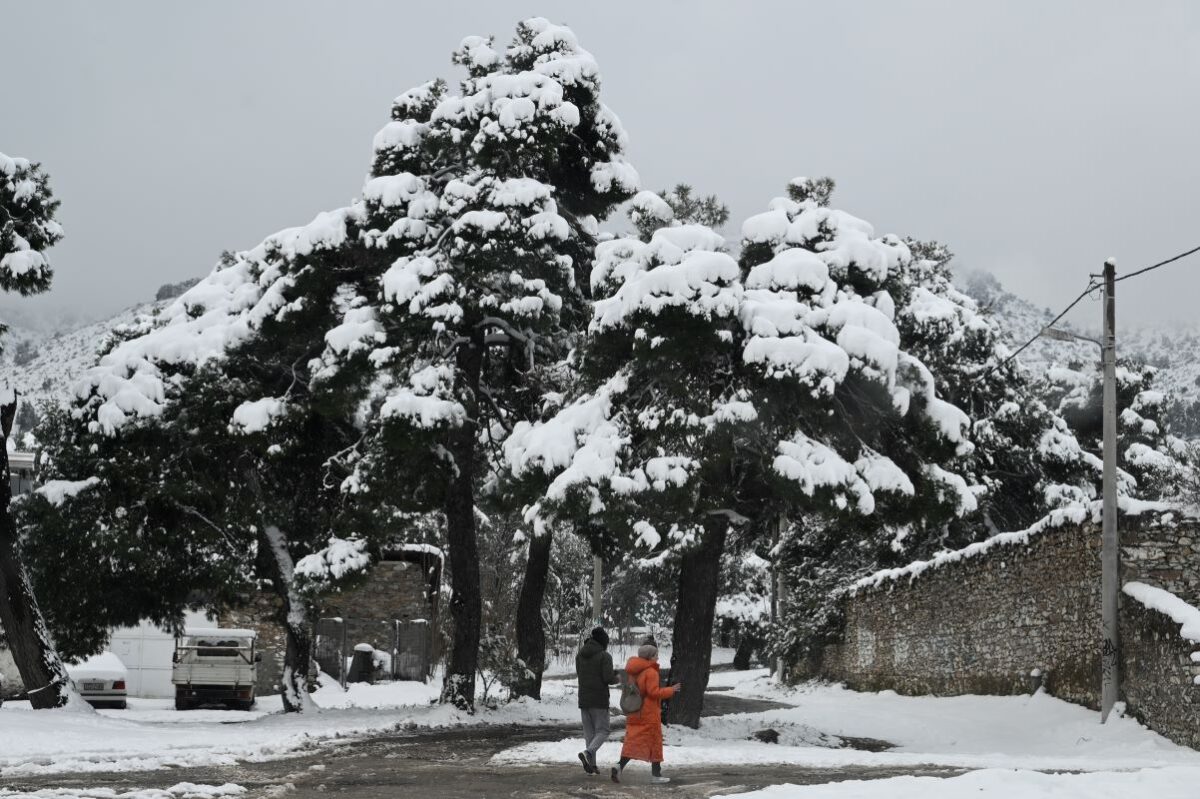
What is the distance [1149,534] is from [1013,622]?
153 inches

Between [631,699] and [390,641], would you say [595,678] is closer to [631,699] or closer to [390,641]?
[631,699]

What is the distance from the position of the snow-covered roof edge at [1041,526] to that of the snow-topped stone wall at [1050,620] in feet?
0.10

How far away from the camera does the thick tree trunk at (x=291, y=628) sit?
72.3ft

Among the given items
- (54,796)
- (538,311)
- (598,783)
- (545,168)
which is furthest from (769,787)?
(545,168)

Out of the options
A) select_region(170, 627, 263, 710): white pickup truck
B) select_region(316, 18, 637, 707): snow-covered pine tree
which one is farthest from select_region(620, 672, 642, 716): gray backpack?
select_region(170, 627, 263, 710): white pickup truck

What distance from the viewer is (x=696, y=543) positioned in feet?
54.3

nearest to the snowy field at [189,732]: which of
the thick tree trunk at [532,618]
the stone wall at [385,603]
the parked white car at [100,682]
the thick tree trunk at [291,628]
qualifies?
the parked white car at [100,682]

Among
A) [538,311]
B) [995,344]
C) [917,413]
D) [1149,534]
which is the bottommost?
[1149,534]

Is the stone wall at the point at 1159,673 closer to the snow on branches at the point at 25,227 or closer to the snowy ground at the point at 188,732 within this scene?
the snowy ground at the point at 188,732

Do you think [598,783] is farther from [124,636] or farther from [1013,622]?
[124,636]

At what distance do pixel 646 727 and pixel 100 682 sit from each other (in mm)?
17941

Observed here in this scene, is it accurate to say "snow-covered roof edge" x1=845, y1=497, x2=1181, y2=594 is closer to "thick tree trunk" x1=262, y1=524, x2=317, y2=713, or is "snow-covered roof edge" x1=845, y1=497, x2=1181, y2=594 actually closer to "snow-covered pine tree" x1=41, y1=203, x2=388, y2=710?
"snow-covered pine tree" x1=41, y1=203, x2=388, y2=710

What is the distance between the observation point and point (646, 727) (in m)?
12.0

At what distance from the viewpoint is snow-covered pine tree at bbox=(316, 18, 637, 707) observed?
20047mm
